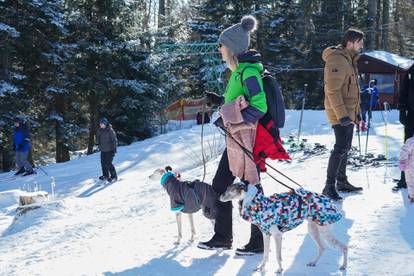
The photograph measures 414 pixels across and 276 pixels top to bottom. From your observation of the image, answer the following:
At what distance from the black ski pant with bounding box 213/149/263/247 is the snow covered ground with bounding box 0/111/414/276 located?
17 cm

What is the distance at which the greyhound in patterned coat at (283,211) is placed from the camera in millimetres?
3889

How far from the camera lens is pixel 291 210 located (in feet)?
12.7

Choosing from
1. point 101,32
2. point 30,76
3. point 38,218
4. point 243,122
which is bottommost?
point 38,218

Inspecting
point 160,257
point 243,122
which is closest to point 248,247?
point 160,257

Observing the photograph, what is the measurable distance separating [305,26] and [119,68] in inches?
599

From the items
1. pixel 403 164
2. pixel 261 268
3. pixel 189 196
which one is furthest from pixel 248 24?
pixel 403 164

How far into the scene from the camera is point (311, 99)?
104 feet

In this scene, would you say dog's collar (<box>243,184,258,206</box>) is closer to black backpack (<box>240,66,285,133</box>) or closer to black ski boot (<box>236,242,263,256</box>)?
black backpack (<box>240,66,285,133</box>)

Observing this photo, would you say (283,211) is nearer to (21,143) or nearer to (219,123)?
(219,123)

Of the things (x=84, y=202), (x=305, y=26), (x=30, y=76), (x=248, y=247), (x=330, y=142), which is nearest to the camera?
(x=248, y=247)

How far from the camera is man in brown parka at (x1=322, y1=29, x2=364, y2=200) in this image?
5617 mm

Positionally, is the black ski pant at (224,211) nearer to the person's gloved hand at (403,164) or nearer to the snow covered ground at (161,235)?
the snow covered ground at (161,235)

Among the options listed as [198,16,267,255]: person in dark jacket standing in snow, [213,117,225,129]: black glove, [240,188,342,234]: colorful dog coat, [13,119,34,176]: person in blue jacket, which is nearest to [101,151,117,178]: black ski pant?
[13,119,34,176]: person in blue jacket

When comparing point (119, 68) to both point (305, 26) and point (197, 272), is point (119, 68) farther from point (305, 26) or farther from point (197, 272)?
point (197, 272)
